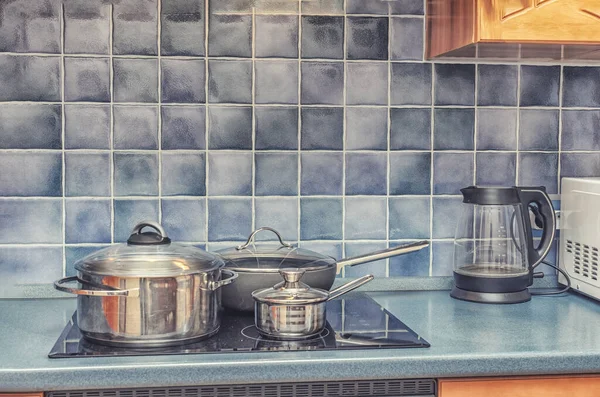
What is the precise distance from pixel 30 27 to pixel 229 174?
26.0 inches

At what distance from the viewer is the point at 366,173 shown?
7.00ft

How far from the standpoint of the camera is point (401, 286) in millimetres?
2146

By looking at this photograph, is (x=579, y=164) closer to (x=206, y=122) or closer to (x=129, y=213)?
(x=206, y=122)

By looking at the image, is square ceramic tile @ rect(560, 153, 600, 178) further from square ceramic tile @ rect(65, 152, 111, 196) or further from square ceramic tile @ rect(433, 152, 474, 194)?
square ceramic tile @ rect(65, 152, 111, 196)

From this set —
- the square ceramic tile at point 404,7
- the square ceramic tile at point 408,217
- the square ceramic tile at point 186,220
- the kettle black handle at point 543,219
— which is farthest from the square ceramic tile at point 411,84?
the square ceramic tile at point 186,220

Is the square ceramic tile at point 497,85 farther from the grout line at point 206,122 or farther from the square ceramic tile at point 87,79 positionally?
the square ceramic tile at point 87,79

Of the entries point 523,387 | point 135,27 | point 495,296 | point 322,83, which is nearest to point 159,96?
point 135,27

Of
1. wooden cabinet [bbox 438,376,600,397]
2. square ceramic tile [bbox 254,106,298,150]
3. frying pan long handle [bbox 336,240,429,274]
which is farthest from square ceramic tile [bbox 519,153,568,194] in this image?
wooden cabinet [bbox 438,376,600,397]

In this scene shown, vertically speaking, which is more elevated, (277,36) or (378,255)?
(277,36)

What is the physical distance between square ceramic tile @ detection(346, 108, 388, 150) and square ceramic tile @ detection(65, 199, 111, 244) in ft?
2.31

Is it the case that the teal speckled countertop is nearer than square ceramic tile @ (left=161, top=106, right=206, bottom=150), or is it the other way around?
the teal speckled countertop

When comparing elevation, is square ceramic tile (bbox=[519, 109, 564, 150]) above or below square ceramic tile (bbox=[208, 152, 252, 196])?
above

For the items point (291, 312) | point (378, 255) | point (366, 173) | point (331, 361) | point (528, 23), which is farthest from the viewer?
point (366, 173)

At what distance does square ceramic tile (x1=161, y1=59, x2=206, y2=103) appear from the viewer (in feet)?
6.72
